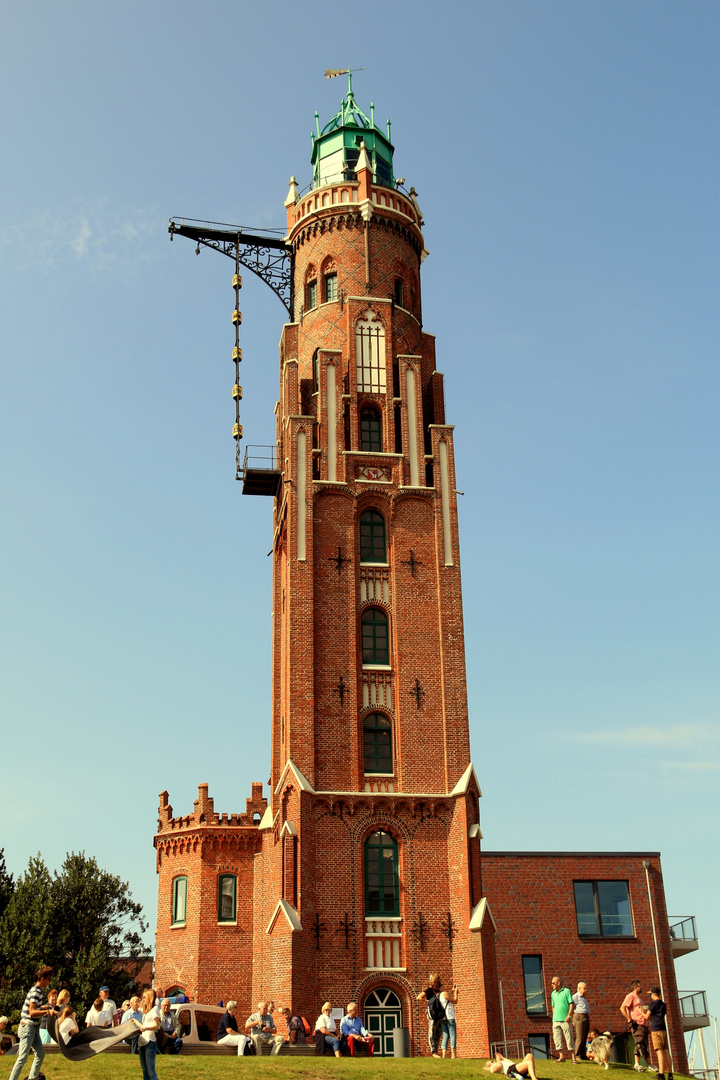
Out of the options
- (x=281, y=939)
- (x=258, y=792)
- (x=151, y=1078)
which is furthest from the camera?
(x=258, y=792)

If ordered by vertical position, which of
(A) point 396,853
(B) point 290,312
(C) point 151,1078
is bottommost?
(C) point 151,1078

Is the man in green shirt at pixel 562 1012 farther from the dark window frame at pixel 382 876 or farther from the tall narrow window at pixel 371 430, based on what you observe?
the tall narrow window at pixel 371 430

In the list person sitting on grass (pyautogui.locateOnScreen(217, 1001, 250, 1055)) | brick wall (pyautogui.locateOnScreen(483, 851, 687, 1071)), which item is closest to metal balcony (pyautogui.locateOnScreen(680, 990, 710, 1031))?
brick wall (pyautogui.locateOnScreen(483, 851, 687, 1071))

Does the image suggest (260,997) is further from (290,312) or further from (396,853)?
(290,312)

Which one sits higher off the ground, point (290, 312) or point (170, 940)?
point (290, 312)

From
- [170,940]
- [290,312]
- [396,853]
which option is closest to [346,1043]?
[396,853]

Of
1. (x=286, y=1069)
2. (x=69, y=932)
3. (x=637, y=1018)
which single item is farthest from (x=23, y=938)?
(x=637, y=1018)

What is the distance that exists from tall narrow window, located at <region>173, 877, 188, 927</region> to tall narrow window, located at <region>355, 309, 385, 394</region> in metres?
20.9

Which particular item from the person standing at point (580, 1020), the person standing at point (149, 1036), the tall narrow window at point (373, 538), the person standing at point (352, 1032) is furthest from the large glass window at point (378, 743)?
the person standing at point (149, 1036)

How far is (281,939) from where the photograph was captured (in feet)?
118

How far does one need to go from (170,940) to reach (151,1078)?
94.1 feet

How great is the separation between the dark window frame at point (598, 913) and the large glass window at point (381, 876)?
11.4m

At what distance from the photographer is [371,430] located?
148 ft

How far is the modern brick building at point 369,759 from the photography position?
36938mm
